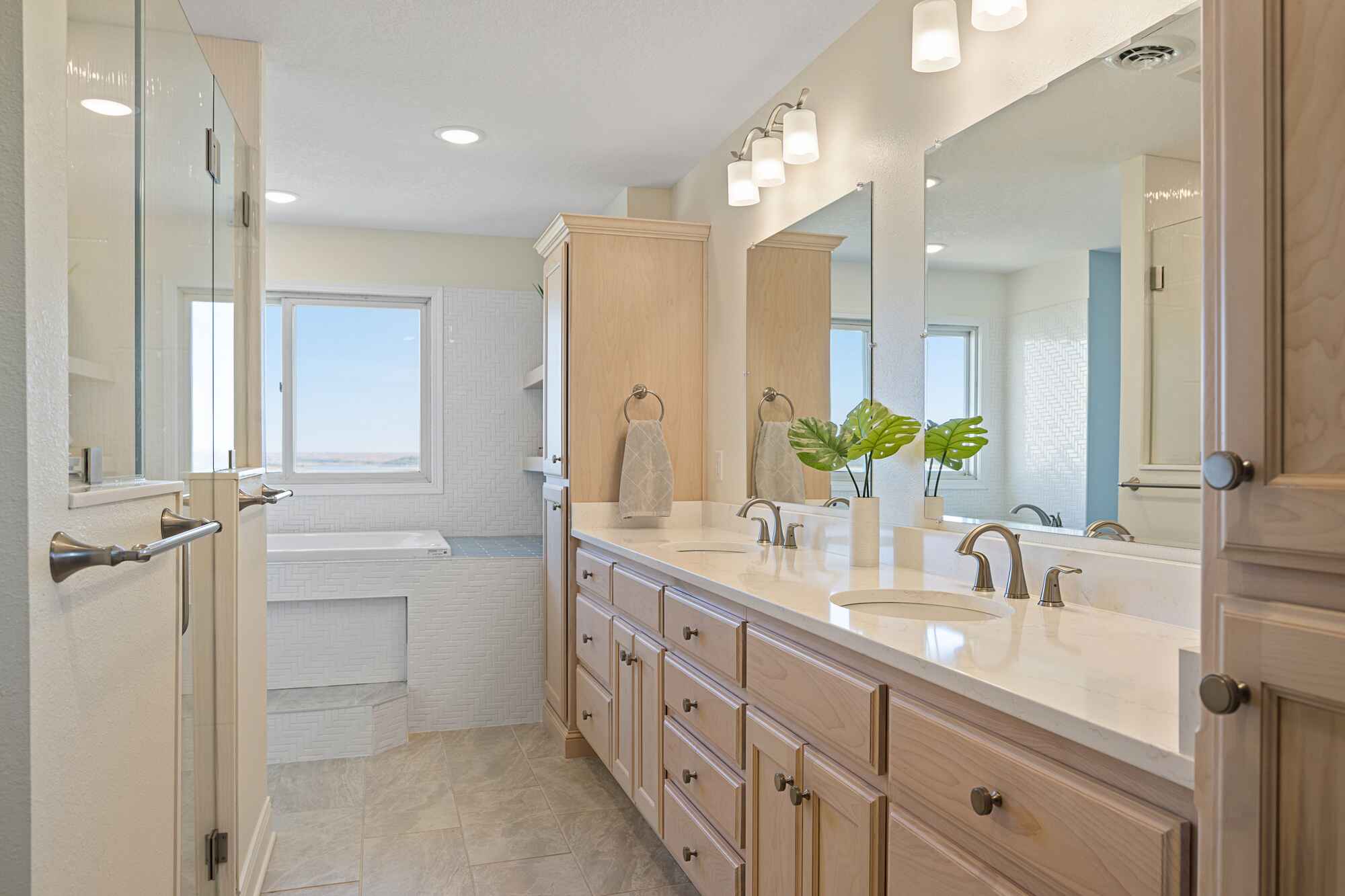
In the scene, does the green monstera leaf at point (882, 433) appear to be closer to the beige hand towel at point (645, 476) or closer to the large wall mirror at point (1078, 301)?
the large wall mirror at point (1078, 301)

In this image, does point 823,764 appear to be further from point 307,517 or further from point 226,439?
point 307,517

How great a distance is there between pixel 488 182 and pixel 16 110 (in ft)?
11.0

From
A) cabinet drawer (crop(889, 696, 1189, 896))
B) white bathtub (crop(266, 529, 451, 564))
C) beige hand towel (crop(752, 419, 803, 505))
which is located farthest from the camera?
white bathtub (crop(266, 529, 451, 564))

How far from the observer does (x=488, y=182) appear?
13.7ft

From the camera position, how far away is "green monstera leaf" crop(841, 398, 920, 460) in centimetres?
227

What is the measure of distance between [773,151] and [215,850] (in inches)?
94.4

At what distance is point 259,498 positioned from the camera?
2.41m

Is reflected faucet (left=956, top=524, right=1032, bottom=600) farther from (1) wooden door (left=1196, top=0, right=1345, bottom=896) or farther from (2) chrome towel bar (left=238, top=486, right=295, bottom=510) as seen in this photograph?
(2) chrome towel bar (left=238, top=486, right=295, bottom=510)

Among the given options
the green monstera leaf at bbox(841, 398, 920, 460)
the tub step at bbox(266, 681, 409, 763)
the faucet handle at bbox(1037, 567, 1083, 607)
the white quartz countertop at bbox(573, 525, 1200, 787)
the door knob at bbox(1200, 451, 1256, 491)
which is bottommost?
the tub step at bbox(266, 681, 409, 763)

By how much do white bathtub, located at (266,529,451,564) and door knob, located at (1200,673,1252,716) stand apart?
143 inches

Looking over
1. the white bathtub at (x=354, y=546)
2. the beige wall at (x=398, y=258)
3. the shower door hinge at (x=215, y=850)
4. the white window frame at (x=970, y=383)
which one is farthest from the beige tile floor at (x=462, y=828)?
the beige wall at (x=398, y=258)

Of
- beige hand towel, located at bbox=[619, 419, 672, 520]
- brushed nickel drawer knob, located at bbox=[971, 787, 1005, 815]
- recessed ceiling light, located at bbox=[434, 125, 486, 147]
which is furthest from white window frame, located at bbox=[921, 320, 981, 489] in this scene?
recessed ceiling light, located at bbox=[434, 125, 486, 147]

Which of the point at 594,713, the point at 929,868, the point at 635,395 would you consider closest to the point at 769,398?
the point at 635,395

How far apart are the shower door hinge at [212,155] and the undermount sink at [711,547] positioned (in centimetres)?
160
